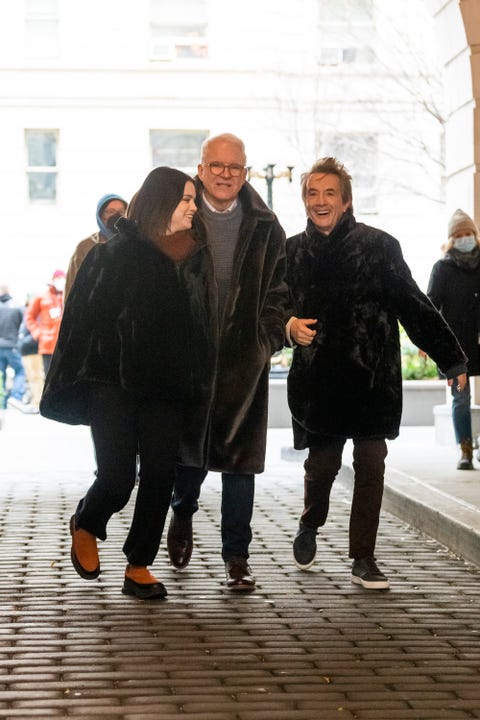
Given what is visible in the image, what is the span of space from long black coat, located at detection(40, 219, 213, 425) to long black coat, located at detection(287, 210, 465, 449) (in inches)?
28.2

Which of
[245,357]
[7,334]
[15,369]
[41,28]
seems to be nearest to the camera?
[245,357]

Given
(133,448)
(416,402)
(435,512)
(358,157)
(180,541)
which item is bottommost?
(416,402)

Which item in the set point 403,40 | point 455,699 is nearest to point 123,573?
point 455,699

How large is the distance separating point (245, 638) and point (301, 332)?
Result: 5.21 feet

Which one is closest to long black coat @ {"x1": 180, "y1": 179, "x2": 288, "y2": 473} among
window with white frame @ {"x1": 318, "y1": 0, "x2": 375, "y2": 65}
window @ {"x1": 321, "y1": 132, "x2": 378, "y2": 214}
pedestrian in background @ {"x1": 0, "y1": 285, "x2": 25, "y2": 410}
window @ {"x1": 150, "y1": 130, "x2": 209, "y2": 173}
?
pedestrian in background @ {"x1": 0, "y1": 285, "x2": 25, "y2": 410}

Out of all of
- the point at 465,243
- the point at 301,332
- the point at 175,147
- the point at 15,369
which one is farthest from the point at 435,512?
the point at 175,147

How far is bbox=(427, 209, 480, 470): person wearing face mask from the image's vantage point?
449 inches

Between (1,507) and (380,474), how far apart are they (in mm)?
3667

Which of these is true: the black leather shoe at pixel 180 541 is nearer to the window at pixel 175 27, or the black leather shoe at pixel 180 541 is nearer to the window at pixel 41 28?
the window at pixel 41 28

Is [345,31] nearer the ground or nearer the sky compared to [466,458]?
nearer the sky

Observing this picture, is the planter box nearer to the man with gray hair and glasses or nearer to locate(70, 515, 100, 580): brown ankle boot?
the man with gray hair and glasses

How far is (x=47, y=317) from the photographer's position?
65.4 feet

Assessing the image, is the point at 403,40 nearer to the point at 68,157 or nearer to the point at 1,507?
the point at 68,157

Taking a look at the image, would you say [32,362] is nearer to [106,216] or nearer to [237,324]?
[106,216]
